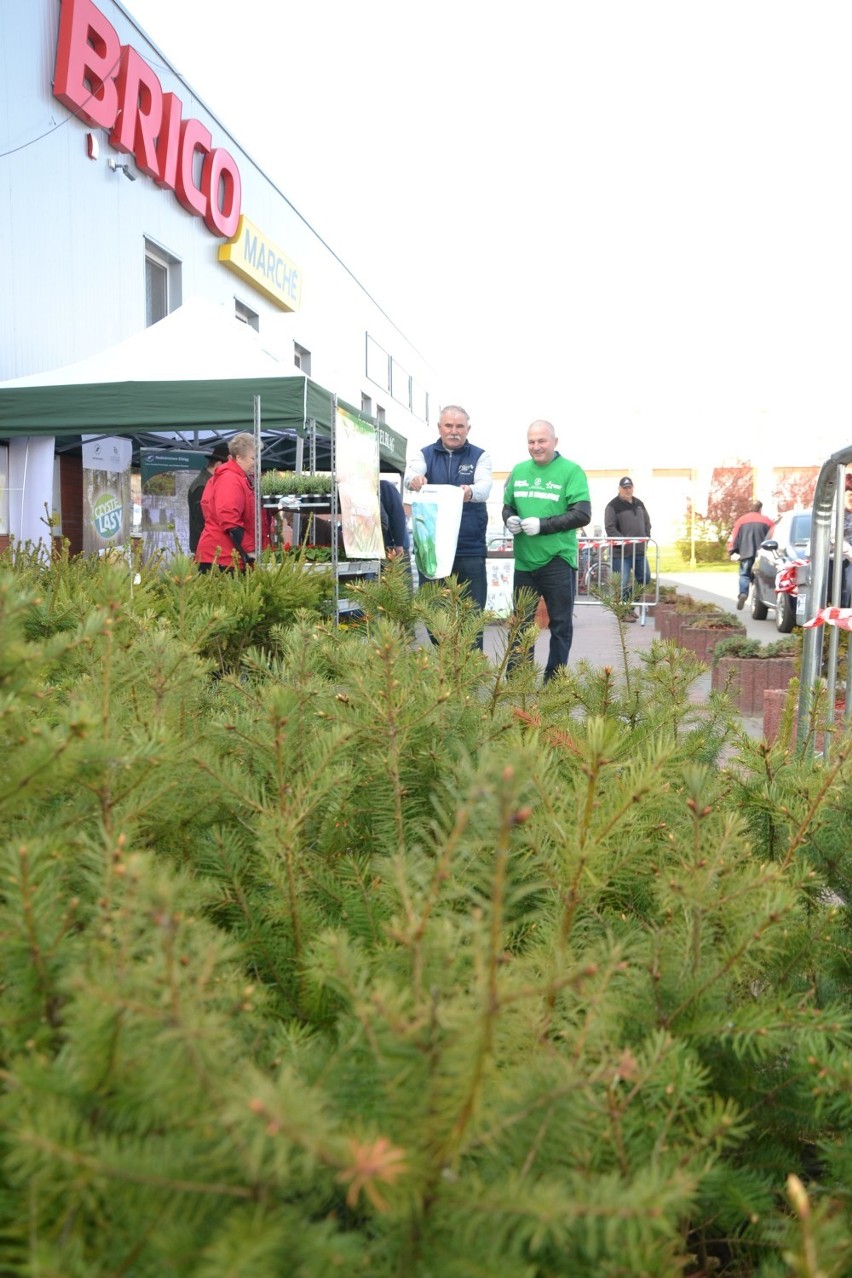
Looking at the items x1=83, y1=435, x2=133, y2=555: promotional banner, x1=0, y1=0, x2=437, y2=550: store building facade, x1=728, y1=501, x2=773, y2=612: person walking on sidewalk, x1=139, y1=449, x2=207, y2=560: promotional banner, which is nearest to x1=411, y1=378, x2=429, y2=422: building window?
x1=0, y1=0, x2=437, y2=550: store building facade

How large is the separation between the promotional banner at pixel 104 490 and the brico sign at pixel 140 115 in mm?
3985

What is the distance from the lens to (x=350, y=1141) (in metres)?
0.63

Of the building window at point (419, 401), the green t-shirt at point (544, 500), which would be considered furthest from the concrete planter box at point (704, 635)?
the building window at point (419, 401)

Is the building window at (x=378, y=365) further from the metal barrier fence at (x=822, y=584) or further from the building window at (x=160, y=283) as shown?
the metal barrier fence at (x=822, y=584)

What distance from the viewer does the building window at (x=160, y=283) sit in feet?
48.5

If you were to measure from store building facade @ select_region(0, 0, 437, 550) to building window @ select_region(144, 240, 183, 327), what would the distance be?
2cm

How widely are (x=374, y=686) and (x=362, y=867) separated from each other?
33 centimetres

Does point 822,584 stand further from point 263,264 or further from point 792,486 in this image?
point 792,486

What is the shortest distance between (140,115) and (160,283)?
8.48 feet

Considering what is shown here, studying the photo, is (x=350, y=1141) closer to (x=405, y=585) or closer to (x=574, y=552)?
(x=405, y=585)

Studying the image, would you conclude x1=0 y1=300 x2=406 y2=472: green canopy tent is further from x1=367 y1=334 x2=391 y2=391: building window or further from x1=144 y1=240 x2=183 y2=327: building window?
x1=367 y1=334 x2=391 y2=391: building window

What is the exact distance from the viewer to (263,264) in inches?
730

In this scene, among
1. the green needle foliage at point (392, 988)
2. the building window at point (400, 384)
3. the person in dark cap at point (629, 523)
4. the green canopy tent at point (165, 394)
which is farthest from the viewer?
the building window at point (400, 384)

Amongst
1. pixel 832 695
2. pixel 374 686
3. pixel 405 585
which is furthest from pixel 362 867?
pixel 832 695
